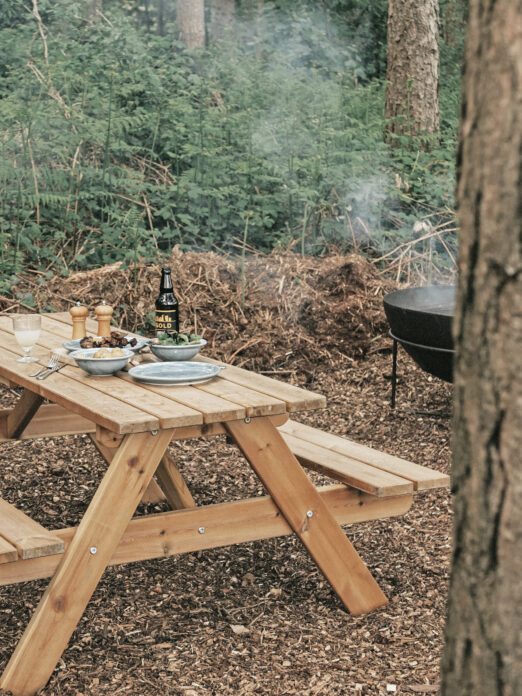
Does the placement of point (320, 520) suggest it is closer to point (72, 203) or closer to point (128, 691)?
point (128, 691)

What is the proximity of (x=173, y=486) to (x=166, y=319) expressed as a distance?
87 centimetres

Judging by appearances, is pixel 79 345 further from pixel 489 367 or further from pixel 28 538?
pixel 489 367

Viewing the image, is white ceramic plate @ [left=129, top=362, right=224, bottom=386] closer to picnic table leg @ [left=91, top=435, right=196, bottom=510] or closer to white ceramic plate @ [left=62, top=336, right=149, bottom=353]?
white ceramic plate @ [left=62, top=336, right=149, bottom=353]

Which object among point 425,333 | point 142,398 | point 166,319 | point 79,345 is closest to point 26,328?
point 79,345

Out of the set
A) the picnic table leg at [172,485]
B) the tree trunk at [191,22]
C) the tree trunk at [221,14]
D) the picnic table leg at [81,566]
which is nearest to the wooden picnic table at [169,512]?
the picnic table leg at [81,566]

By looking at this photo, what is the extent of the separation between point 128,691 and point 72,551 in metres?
0.45

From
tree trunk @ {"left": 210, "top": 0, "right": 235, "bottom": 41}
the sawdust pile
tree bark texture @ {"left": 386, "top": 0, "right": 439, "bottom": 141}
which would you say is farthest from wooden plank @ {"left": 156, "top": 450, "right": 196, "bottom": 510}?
tree trunk @ {"left": 210, "top": 0, "right": 235, "bottom": 41}

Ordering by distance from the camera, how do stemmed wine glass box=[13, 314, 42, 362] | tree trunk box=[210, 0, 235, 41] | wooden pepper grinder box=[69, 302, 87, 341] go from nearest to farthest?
1. stemmed wine glass box=[13, 314, 42, 362]
2. wooden pepper grinder box=[69, 302, 87, 341]
3. tree trunk box=[210, 0, 235, 41]

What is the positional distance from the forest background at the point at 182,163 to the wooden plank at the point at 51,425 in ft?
7.53

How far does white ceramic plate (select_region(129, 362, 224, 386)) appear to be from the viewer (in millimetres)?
3025

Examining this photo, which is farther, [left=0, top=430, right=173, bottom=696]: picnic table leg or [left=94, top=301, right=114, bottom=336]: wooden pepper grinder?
[left=94, top=301, right=114, bottom=336]: wooden pepper grinder

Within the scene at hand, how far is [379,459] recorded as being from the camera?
3342 millimetres

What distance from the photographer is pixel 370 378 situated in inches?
237

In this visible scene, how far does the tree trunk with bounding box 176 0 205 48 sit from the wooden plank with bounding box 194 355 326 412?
939 cm
